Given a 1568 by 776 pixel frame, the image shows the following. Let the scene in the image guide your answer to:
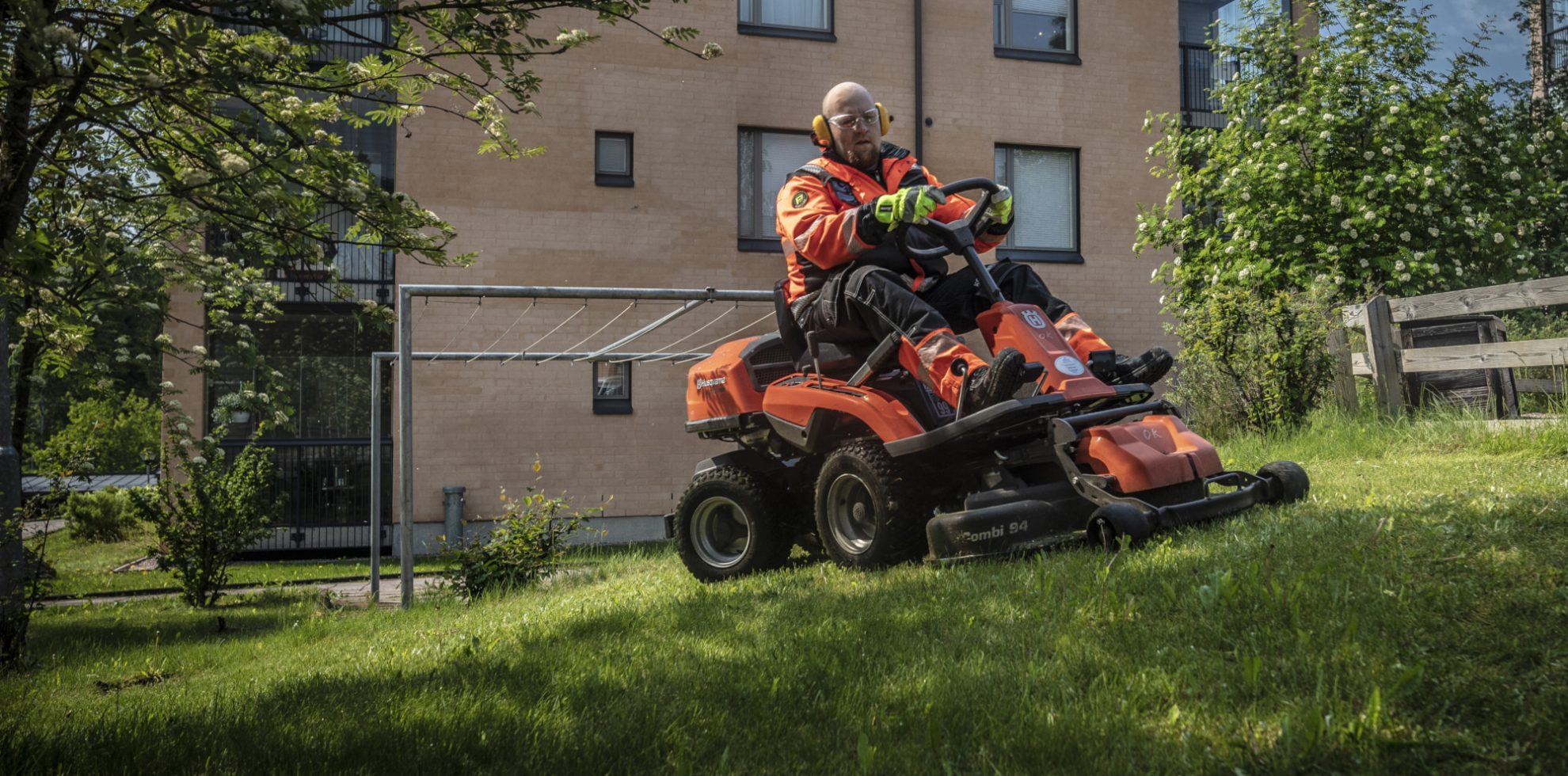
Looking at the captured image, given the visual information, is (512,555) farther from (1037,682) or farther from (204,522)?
(1037,682)

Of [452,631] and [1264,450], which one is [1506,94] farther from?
[452,631]

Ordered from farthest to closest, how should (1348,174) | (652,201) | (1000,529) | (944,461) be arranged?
(652,201) < (1348,174) < (944,461) < (1000,529)

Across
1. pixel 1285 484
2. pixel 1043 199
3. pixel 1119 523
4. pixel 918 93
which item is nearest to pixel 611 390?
pixel 918 93

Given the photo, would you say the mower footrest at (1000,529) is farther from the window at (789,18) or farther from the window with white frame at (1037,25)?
the window with white frame at (1037,25)

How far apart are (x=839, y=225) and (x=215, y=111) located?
295 centimetres

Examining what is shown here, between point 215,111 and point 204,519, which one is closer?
point 215,111

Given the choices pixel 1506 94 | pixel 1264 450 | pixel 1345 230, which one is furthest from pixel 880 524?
pixel 1506 94

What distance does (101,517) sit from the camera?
77.7ft

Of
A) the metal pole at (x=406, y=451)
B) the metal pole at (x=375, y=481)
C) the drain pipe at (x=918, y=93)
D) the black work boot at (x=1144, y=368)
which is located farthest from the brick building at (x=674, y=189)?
the black work boot at (x=1144, y=368)

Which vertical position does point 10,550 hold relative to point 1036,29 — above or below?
below

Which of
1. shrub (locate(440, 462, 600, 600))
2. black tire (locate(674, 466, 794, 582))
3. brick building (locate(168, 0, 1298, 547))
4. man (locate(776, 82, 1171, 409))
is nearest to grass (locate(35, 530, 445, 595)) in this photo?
brick building (locate(168, 0, 1298, 547))

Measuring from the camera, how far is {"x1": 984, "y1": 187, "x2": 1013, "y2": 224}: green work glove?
621 centimetres

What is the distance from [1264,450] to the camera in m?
9.40

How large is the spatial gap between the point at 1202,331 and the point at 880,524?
6480 millimetres
